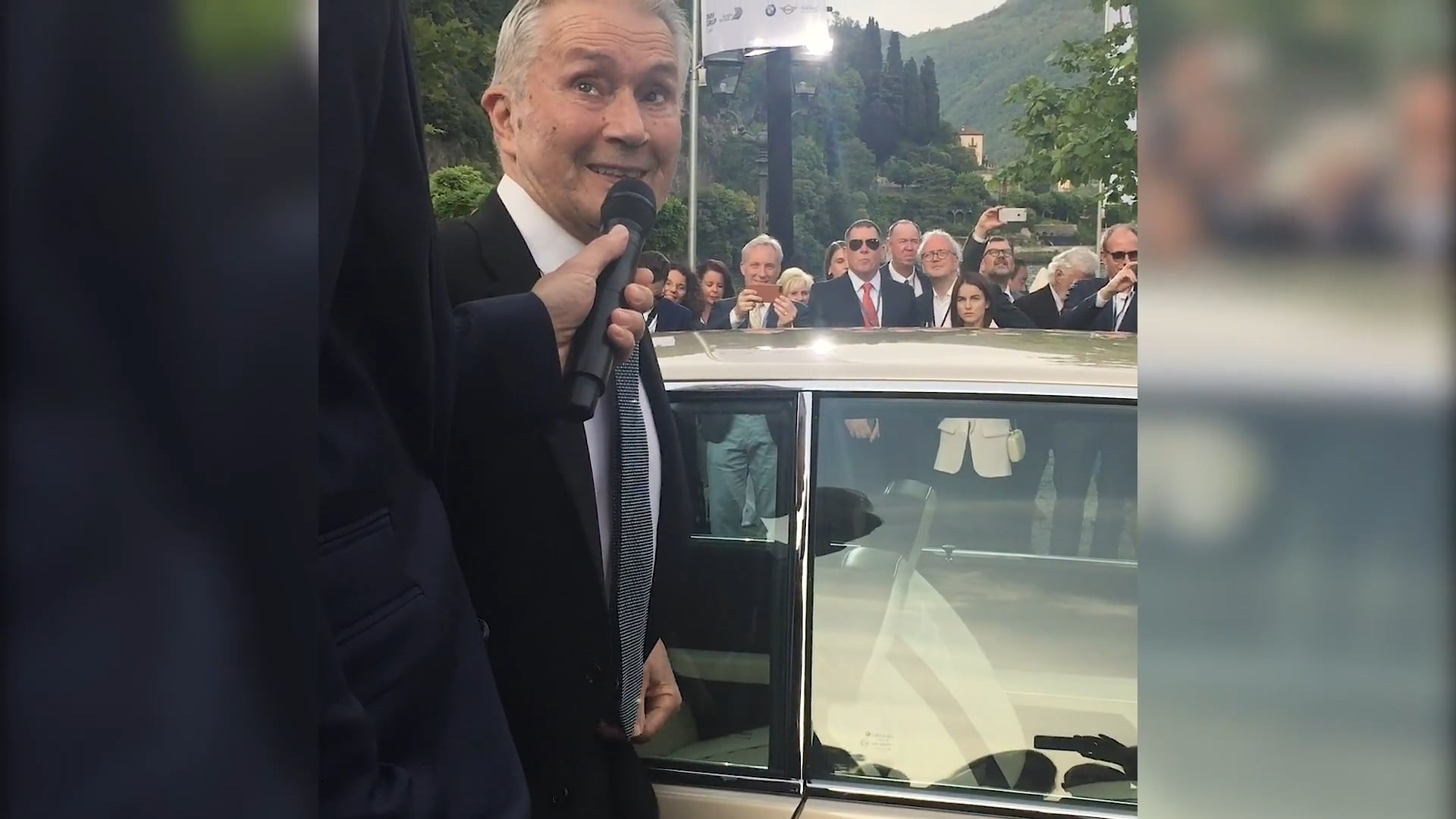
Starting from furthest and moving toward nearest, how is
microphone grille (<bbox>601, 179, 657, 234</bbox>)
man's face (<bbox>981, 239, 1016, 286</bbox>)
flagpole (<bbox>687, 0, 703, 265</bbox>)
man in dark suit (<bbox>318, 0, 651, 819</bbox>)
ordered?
man's face (<bbox>981, 239, 1016, 286</bbox>) → flagpole (<bbox>687, 0, 703, 265</bbox>) → microphone grille (<bbox>601, 179, 657, 234</bbox>) → man in dark suit (<bbox>318, 0, 651, 819</bbox>)

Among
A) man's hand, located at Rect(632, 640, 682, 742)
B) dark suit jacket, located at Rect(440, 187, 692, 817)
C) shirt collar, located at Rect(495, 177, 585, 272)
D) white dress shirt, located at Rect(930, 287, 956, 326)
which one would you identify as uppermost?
shirt collar, located at Rect(495, 177, 585, 272)

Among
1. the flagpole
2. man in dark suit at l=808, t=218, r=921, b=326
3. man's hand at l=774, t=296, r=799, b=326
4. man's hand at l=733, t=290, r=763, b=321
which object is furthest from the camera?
man in dark suit at l=808, t=218, r=921, b=326

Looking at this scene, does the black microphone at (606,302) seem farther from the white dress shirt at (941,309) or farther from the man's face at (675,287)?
the white dress shirt at (941,309)

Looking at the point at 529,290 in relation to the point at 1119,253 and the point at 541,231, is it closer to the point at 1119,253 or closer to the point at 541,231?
the point at 541,231

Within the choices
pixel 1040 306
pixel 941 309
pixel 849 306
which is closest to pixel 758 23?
pixel 849 306

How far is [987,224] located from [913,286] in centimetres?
31

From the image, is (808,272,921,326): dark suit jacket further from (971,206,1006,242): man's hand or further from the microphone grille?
the microphone grille

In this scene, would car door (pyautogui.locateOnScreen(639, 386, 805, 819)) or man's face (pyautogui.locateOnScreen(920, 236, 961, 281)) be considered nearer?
car door (pyautogui.locateOnScreen(639, 386, 805, 819))

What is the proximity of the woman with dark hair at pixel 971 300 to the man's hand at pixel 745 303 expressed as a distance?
2.08 ft

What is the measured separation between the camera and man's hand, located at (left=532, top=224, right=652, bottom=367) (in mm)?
1468

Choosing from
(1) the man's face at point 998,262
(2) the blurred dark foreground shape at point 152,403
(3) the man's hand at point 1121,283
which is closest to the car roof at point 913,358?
(3) the man's hand at point 1121,283

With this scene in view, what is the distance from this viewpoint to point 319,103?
0.81 meters

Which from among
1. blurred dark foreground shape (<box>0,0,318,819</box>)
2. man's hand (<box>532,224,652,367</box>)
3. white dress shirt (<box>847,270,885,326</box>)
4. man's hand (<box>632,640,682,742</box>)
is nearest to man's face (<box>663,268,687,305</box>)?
man's hand (<box>532,224,652,367</box>)

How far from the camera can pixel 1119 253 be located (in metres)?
2.61
